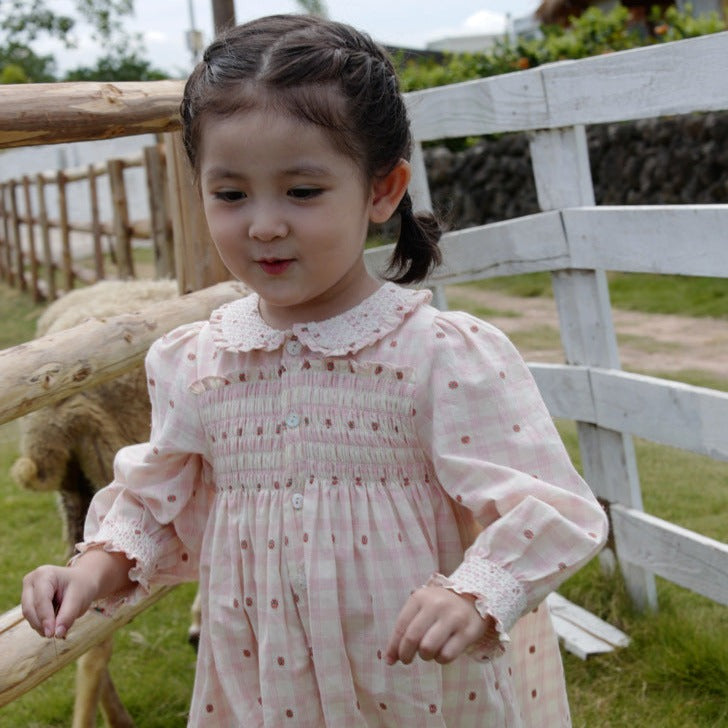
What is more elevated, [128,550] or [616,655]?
[128,550]

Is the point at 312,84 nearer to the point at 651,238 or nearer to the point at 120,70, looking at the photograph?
the point at 651,238

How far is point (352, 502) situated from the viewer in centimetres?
163

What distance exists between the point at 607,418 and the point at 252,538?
1.86 meters

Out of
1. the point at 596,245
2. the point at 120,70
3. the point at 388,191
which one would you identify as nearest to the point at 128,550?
the point at 388,191

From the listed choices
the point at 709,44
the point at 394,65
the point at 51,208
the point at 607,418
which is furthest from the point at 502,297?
the point at 51,208

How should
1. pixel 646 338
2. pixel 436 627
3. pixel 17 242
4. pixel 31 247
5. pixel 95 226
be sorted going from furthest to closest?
pixel 17 242
pixel 31 247
pixel 95 226
pixel 646 338
pixel 436 627

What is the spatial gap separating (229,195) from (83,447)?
171 centimetres

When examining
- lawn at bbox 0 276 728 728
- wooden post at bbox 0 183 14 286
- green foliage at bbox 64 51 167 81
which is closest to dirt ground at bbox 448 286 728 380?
lawn at bbox 0 276 728 728

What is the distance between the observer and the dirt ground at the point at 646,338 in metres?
7.05

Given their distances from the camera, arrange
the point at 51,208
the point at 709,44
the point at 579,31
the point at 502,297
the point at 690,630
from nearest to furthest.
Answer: the point at 709,44 → the point at 690,630 → the point at 502,297 → the point at 579,31 → the point at 51,208

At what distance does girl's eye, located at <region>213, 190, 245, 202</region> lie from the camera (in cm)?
158

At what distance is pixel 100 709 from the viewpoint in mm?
3307

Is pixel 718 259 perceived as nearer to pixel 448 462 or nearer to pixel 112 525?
pixel 448 462

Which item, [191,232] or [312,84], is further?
[191,232]
